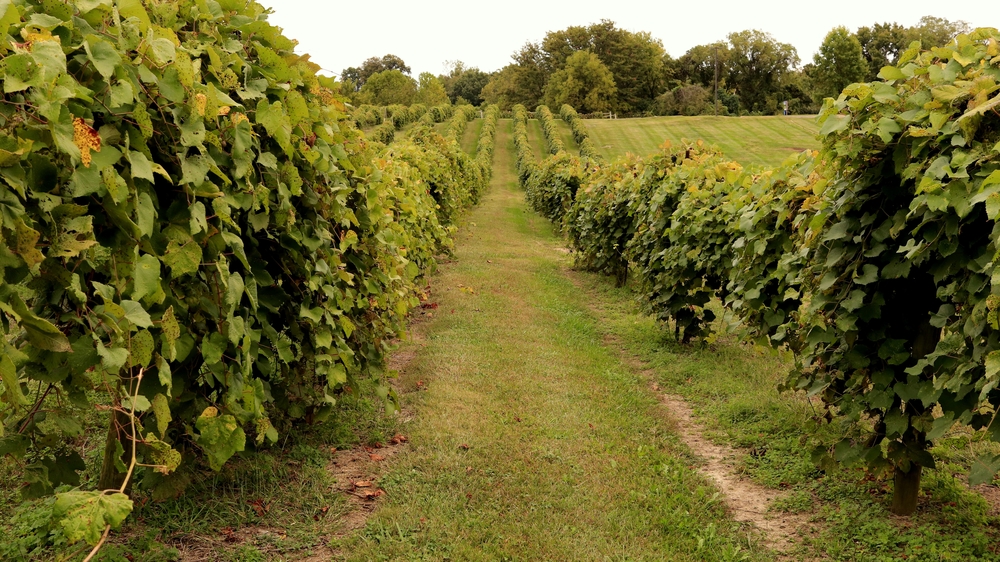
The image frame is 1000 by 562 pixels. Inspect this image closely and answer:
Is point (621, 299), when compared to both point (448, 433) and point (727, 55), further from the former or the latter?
point (727, 55)

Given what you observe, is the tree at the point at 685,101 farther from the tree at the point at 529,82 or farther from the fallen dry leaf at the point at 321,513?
the fallen dry leaf at the point at 321,513

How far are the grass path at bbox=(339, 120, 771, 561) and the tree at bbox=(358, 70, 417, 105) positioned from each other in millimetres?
83030

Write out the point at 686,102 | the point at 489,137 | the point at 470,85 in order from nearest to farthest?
1. the point at 489,137
2. the point at 686,102
3. the point at 470,85

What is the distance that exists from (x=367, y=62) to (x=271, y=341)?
451ft

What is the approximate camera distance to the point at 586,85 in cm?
7931

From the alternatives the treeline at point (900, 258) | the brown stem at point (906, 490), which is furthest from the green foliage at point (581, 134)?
the brown stem at point (906, 490)

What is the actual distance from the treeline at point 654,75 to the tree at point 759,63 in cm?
12

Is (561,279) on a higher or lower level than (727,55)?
lower

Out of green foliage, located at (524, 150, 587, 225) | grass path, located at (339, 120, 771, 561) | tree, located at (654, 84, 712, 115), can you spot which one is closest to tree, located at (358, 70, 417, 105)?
tree, located at (654, 84, 712, 115)

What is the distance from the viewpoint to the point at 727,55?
293ft

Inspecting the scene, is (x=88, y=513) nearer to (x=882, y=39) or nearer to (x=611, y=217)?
(x=611, y=217)

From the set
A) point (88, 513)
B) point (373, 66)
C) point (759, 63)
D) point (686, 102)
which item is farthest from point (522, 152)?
point (373, 66)

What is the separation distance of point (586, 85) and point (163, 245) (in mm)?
80323

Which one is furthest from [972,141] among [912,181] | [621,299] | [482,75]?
[482,75]
